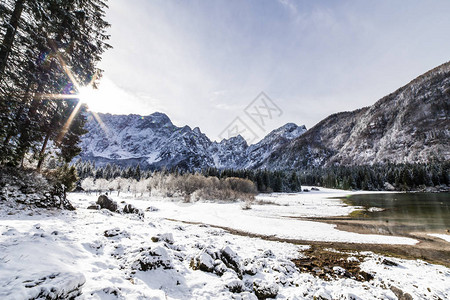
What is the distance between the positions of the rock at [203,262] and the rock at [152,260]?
1.13 m

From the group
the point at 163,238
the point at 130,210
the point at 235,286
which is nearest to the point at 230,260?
the point at 235,286

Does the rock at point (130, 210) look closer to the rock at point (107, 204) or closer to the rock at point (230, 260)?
the rock at point (107, 204)

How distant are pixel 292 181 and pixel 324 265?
377 ft

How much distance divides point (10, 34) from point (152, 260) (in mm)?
15061

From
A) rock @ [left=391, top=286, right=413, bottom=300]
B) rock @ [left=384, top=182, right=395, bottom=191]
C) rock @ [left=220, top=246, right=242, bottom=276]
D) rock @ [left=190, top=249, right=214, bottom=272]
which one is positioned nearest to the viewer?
rock @ [left=391, top=286, right=413, bottom=300]

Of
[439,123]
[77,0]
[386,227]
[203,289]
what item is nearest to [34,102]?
[77,0]

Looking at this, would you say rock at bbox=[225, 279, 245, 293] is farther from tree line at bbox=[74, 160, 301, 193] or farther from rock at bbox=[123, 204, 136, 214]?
tree line at bbox=[74, 160, 301, 193]

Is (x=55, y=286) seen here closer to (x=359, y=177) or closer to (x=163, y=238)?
(x=163, y=238)

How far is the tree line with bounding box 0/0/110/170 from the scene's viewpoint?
1095 centimetres

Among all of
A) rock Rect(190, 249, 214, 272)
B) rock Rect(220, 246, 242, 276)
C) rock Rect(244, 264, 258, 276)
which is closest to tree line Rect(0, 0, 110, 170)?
rock Rect(190, 249, 214, 272)

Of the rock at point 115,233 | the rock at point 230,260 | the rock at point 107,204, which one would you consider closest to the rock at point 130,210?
the rock at point 107,204

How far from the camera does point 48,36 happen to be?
13391 millimetres

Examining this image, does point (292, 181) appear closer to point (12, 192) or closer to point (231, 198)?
point (231, 198)

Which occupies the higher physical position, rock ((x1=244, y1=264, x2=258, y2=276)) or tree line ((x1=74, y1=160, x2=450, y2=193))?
tree line ((x1=74, y1=160, x2=450, y2=193))
